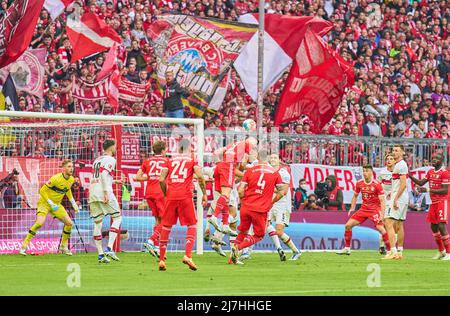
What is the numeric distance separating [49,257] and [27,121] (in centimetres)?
438

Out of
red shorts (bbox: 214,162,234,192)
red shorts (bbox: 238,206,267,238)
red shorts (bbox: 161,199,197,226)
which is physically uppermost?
red shorts (bbox: 214,162,234,192)

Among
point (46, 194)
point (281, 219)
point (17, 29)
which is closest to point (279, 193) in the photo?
point (281, 219)

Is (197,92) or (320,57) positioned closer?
(197,92)

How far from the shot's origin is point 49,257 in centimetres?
2461

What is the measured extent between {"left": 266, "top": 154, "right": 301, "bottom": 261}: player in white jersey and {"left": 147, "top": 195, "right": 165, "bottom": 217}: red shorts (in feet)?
7.84

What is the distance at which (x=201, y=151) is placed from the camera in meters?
25.5

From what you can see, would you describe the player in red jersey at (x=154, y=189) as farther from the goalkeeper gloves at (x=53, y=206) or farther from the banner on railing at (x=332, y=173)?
the banner on railing at (x=332, y=173)

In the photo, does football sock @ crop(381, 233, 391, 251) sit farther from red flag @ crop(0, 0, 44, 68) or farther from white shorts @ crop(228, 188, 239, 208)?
red flag @ crop(0, 0, 44, 68)

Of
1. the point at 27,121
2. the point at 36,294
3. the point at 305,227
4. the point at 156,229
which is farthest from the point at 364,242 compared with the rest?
the point at 36,294

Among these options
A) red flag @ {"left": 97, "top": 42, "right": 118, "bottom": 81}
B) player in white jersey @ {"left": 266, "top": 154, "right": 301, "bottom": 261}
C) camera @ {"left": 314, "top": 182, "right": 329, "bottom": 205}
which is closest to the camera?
player in white jersey @ {"left": 266, "top": 154, "right": 301, "bottom": 261}

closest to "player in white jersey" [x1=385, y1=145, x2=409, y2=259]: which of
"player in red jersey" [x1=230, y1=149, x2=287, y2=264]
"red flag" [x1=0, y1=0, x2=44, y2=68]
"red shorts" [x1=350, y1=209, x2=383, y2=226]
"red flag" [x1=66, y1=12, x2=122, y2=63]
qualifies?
"red shorts" [x1=350, y1=209, x2=383, y2=226]

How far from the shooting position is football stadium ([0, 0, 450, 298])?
22594mm

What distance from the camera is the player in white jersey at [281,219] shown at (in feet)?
77.6

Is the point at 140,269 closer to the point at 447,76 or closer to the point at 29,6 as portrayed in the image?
the point at 29,6
